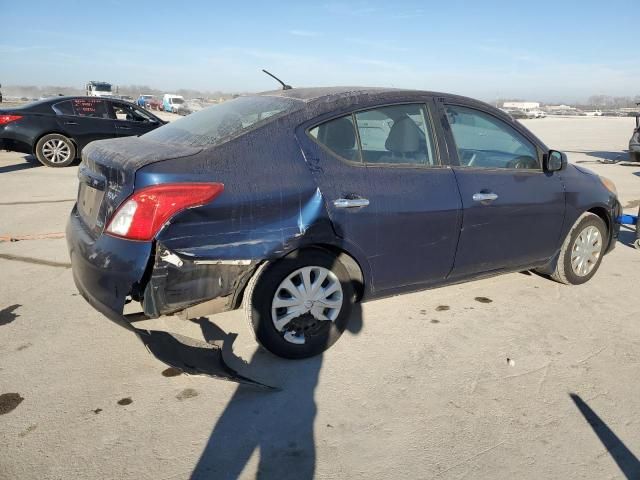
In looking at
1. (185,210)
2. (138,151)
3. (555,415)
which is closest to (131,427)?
(185,210)

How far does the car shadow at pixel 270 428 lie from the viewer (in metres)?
2.25

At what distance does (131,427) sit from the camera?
8.17 ft

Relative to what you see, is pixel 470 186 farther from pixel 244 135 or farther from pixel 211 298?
pixel 211 298

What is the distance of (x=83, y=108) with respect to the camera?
10.7 meters

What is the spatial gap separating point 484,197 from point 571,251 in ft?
4.39

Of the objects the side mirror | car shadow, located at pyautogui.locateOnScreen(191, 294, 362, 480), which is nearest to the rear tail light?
car shadow, located at pyautogui.locateOnScreen(191, 294, 362, 480)

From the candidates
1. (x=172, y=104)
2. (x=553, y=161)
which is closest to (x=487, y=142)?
(x=553, y=161)

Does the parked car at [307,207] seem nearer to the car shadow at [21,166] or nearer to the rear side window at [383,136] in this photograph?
the rear side window at [383,136]

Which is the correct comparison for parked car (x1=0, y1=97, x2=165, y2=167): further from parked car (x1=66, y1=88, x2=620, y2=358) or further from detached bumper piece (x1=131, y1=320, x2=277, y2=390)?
detached bumper piece (x1=131, y1=320, x2=277, y2=390)

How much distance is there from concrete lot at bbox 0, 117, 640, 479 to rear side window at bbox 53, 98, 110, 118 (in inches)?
290

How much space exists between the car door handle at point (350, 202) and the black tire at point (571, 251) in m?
2.22

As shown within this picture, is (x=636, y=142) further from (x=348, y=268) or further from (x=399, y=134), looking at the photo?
(x=348, y=268)

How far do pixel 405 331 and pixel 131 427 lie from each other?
1.89 metres

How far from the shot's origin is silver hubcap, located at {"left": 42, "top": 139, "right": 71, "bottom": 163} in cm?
1033
